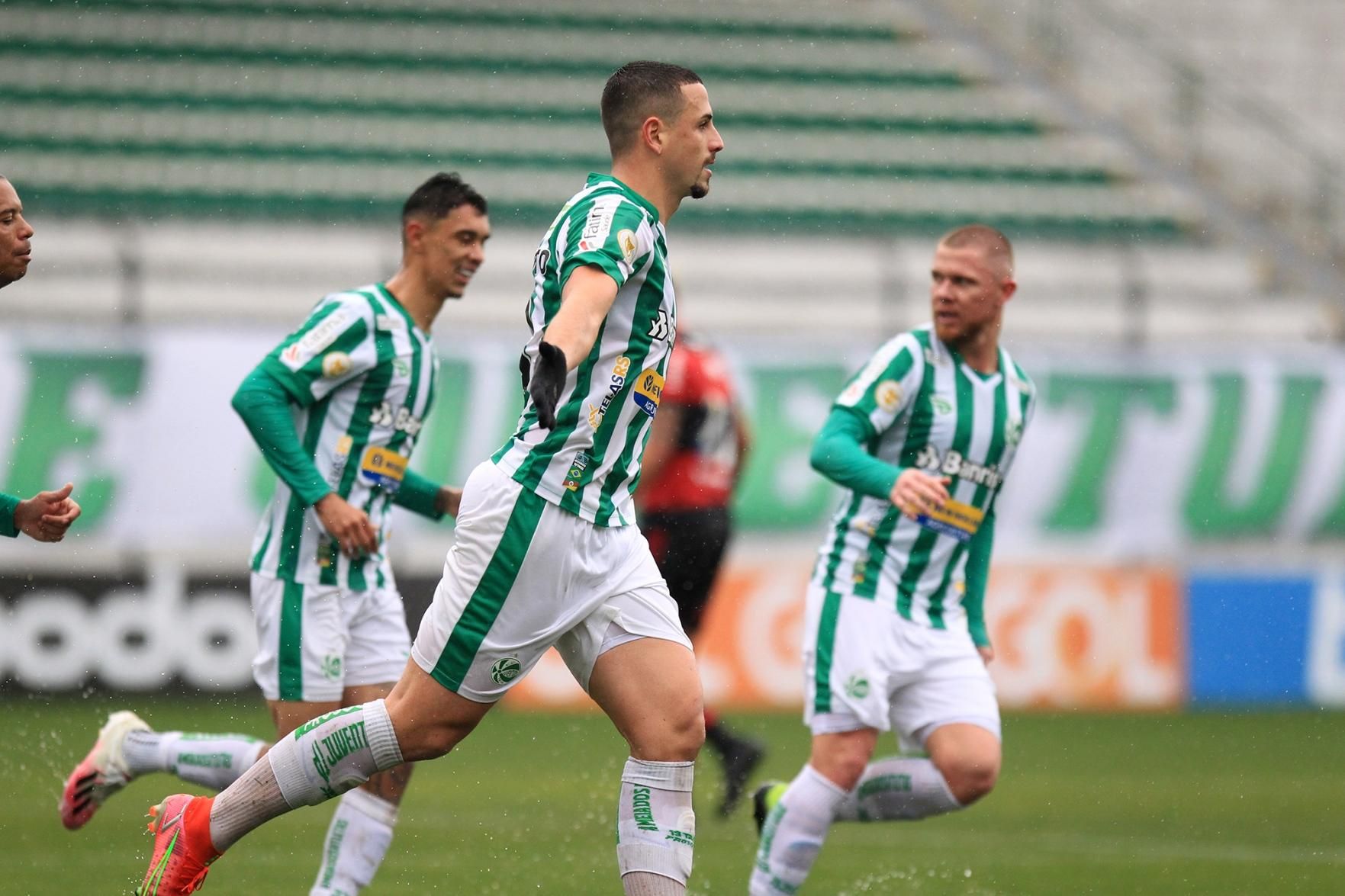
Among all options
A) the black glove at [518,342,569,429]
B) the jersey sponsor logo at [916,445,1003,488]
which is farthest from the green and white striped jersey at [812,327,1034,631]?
the black glove at [518,342,569,429]

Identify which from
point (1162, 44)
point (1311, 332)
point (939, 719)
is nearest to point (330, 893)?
point (939, 719)

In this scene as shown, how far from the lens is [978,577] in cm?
622

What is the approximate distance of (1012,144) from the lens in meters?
19.2

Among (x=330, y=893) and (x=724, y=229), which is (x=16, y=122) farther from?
(x=330, y=893)

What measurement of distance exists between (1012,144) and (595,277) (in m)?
15.6

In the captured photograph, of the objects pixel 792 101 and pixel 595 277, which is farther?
pixel 792 101

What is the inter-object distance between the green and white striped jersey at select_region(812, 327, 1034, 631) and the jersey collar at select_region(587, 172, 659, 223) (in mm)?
1570

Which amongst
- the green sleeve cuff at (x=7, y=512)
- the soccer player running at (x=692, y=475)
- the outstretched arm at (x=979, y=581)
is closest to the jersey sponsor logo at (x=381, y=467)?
the green sleeve cuff at (x=7, y=512)

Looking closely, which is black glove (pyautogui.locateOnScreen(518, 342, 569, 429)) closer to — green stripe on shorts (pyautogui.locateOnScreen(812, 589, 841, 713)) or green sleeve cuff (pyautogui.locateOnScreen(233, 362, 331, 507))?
green sleeve cuff (pyautogui.locateOnScreen(233, 362, 331, 507))

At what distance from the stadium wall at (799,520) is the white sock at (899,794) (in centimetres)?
643

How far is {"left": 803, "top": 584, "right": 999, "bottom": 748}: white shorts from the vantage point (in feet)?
19.3

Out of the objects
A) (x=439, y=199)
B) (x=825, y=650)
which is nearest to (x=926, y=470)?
(x=825, y=650)

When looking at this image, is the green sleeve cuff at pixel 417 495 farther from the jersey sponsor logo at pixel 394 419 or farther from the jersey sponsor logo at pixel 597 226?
the jersey sponsor logo at pixel 597 226

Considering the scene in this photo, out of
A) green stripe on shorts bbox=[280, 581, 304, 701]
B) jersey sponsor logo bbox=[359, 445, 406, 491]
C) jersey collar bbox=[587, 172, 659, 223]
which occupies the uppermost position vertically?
jersey collar bbox=[587, 172, 659, 223]
